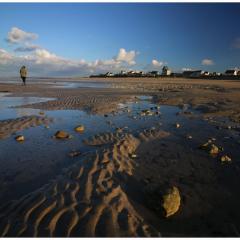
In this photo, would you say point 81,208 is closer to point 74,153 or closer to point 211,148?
point 74,153

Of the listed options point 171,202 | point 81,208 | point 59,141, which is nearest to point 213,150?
point 171,202

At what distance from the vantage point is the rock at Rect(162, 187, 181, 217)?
4.04 m

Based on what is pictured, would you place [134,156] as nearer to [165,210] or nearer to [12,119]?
[165,210]

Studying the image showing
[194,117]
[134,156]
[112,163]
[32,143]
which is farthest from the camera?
[194,117]

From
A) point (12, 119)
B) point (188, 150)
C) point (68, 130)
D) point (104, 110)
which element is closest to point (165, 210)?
point (188, 150)

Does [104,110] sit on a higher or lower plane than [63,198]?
lower

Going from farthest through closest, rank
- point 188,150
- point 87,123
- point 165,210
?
point 87,123 → point 188,150 → point 165,210

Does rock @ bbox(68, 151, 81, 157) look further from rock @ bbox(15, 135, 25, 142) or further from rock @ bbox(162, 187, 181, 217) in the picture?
rock @ bbox(162, 187, 181, 217)

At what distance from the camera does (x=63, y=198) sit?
4.39 metres

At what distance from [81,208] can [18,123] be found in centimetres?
685

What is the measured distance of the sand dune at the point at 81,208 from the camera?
3.58 meters

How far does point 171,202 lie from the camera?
13.5 ft

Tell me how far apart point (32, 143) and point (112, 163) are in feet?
9.57

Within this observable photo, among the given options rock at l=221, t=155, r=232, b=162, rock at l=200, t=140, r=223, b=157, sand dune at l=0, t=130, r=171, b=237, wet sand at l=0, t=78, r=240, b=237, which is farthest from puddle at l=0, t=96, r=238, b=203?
rock at l=221, t=155, r=232, b=162
